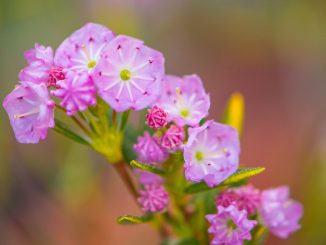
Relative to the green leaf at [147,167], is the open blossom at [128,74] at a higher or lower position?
higher

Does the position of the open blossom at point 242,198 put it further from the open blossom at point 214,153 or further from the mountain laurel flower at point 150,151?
the mountain laurel flower at point 150,151

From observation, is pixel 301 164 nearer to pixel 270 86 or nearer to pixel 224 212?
pixel 270 86

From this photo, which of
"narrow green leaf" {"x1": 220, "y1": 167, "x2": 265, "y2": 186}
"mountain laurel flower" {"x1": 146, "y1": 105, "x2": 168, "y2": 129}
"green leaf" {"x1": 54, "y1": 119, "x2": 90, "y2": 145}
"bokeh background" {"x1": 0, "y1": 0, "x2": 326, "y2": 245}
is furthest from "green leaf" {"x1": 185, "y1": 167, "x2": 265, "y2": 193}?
"bokeh background" {"x1": 0, "y1": 0, "x2": 326, "y2": 245}

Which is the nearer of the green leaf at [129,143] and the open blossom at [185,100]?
the open blossom at [185,100]

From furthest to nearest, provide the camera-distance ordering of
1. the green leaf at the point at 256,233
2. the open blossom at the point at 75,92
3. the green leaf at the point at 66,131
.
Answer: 1. the green leaf at the point at 256,233
2. the green leaf at the point at 66,131
3. the open blossom at the point at 75,92

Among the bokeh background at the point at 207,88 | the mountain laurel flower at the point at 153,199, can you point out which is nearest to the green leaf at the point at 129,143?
the mountain laurel flower at the point at 153,199

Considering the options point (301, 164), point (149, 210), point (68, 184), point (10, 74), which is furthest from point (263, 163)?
point (149, 210)

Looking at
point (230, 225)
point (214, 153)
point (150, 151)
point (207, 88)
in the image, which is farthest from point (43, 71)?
point (207, 88)

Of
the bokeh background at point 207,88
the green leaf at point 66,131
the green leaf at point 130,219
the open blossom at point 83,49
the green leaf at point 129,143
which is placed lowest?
the bokeh background at point 207,88

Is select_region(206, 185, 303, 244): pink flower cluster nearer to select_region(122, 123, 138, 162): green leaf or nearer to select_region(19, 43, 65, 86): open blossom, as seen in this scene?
select_region(122, 123, 138, 162): green leaf
